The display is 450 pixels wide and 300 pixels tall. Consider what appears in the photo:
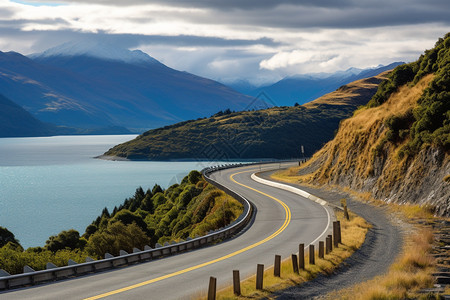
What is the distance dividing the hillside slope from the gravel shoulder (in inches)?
138

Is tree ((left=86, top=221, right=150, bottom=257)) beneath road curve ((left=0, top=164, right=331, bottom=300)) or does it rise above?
beneath

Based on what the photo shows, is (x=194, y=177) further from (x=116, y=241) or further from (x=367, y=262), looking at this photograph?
(x=367, y=262)

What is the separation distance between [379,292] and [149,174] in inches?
6287

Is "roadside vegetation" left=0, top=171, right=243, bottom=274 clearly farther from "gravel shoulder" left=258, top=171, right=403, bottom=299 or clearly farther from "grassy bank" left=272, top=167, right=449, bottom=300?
"grassy bank" left=272, top=167, right=449, bottom=300

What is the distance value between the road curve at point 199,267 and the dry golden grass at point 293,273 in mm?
856

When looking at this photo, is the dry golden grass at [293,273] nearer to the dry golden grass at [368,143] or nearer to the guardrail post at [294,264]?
the guardrail post at [294,264]

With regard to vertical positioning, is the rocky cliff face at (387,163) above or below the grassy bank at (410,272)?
above

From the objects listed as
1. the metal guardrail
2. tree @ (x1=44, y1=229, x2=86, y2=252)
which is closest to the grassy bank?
the metal guardrail

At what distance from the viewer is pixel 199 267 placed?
22.1m

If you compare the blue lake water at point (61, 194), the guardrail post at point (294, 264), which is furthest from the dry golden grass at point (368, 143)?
the blue lake water at point (61, 194)

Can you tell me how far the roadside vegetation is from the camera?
96.0ft

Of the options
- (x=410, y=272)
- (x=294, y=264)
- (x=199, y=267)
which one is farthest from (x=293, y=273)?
(x=410, y=272)

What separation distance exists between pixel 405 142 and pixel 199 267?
27919mm

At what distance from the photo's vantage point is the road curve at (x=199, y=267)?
16.9m
